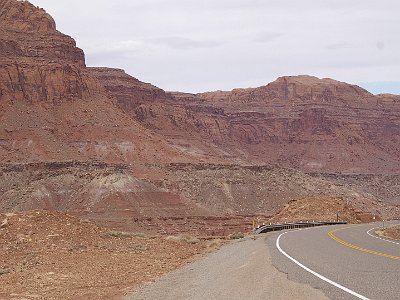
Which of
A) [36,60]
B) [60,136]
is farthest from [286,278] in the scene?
[36,60]

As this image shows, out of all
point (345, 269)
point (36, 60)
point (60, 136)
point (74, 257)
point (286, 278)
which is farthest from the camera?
point (36, 60)

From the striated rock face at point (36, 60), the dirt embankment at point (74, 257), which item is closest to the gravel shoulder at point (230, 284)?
the dirt embankment at point (74, 257)

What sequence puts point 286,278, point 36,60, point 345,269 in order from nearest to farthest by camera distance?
1. point 286,278
2. point 345,269
3. point 36,60

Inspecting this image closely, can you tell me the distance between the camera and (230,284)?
13.4m

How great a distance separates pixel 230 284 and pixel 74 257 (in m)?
10.3

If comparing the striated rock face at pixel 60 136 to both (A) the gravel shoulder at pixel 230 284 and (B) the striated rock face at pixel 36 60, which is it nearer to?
(B) the striated rock face at pixel 36 60

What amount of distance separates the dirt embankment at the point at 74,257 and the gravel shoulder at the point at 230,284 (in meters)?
1.05

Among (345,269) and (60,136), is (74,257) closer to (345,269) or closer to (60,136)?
(345,269)

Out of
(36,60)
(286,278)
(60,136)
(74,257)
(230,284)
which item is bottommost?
(74,257)

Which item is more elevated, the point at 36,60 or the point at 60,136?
the point at 36,60

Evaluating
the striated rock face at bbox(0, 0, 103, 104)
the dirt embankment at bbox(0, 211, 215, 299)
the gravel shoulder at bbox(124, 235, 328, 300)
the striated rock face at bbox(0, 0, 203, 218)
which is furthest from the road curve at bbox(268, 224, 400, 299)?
the striated rock face at bbox(0, 0, 103, 104)

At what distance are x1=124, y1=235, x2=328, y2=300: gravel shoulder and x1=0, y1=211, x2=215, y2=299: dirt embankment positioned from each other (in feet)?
3.45

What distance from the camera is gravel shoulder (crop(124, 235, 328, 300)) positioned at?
11703 mm

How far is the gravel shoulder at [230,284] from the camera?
1170cm
